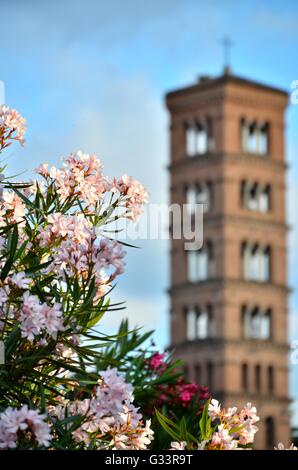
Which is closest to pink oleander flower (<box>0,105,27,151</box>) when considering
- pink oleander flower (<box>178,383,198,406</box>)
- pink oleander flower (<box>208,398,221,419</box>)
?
pink oleander flower (<box>208,398,221,419</box>)

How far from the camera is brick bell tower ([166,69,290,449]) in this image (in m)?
67.2

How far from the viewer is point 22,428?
5406 mm

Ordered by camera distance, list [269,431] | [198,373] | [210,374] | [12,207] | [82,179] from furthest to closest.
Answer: [269,431] < [198,373] < [210,374] < [82,179] < [12,207]

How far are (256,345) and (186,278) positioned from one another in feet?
15.8

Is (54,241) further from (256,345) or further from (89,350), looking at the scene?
(256,345)

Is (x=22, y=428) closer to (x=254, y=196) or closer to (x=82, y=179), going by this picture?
(x=82, y=179)

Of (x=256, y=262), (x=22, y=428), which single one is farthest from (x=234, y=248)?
(x=22, y=428)

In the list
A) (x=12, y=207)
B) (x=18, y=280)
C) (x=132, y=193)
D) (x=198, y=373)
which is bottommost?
(x=18, y=280)

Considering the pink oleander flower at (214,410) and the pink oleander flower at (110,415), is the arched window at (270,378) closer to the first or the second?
the pink oleander flower at (110,415)

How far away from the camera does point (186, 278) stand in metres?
69.2

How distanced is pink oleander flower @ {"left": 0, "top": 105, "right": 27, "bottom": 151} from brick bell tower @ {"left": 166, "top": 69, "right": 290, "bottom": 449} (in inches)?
2330

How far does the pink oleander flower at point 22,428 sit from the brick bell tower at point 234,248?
2380 inches

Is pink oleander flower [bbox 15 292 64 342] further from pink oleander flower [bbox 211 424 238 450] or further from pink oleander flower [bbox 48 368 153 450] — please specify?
pink oleander flower [bbox 211 424 238 450]

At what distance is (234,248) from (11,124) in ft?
202
